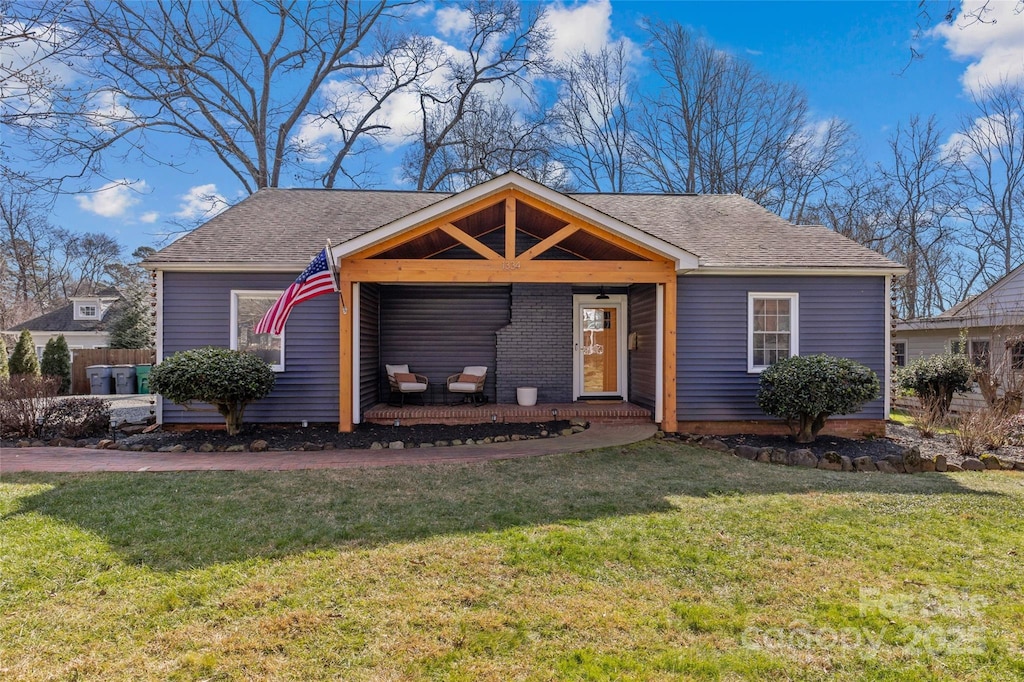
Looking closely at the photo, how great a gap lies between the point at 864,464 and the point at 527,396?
216 inches

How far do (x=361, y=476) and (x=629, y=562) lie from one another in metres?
3.44

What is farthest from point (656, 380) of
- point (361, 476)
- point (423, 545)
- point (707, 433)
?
point (423, 545)

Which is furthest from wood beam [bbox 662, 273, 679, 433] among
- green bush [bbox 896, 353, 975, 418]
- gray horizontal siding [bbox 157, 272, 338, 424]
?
green bush [bbox 896, 353, 975, 418]

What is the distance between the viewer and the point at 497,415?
904 centimetres

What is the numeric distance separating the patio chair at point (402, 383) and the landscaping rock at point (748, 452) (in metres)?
5.49

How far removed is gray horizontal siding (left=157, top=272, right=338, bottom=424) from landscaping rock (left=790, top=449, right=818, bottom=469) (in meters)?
7.05

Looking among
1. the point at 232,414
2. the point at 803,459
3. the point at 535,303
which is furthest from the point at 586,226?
the point at 232,414

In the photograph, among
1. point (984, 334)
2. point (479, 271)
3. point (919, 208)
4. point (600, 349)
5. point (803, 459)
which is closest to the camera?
point (803, 459)

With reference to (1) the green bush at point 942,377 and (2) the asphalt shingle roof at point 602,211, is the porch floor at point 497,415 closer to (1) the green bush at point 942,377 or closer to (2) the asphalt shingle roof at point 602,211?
(2) the asphalt shingle roof at point 602,211

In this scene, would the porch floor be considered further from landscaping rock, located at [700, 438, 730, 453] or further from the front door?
the front door

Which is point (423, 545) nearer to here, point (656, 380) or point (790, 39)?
point (656, 380)

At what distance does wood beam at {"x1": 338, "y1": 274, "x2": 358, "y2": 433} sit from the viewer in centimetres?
814

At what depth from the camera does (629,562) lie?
12.1ft

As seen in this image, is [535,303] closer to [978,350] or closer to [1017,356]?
[1017,356]
